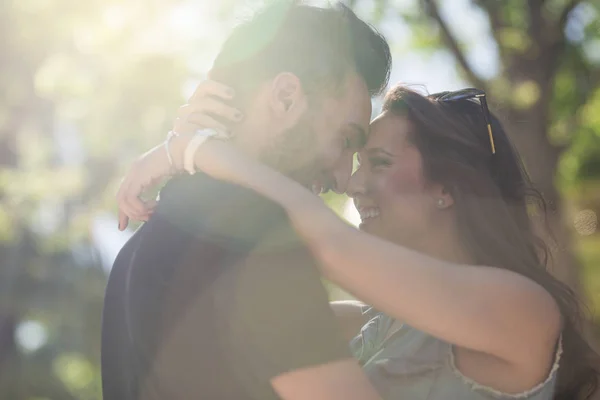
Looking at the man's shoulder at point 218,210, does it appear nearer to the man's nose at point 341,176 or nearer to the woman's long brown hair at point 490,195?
the man's nose at point 341,176

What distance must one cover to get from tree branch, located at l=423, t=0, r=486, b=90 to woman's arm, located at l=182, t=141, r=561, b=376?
771 cm

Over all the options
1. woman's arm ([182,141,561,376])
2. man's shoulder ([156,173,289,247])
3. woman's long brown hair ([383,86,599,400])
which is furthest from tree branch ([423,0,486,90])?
man's shoulder ([156,173,289,247])

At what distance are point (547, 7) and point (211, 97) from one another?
352 inches

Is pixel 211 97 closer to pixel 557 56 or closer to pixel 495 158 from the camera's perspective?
pixel 495 158

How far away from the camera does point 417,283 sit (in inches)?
89.9

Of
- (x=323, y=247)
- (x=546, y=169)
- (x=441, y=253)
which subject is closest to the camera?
(x=323, y=247)

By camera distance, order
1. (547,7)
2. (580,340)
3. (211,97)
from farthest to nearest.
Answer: (547,7) < (580,340) < (211,97)

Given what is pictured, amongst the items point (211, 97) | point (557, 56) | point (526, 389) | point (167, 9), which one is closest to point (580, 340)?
point (526, 389)

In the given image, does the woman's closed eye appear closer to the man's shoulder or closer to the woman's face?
the woman's face

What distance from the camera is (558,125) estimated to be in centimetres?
1130

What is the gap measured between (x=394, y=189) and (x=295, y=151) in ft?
3.07

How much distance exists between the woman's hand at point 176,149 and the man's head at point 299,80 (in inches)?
1.8

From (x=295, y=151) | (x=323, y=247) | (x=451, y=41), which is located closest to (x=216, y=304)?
(x=323, y=247)

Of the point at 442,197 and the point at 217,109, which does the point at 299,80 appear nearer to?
the point at 217,109
